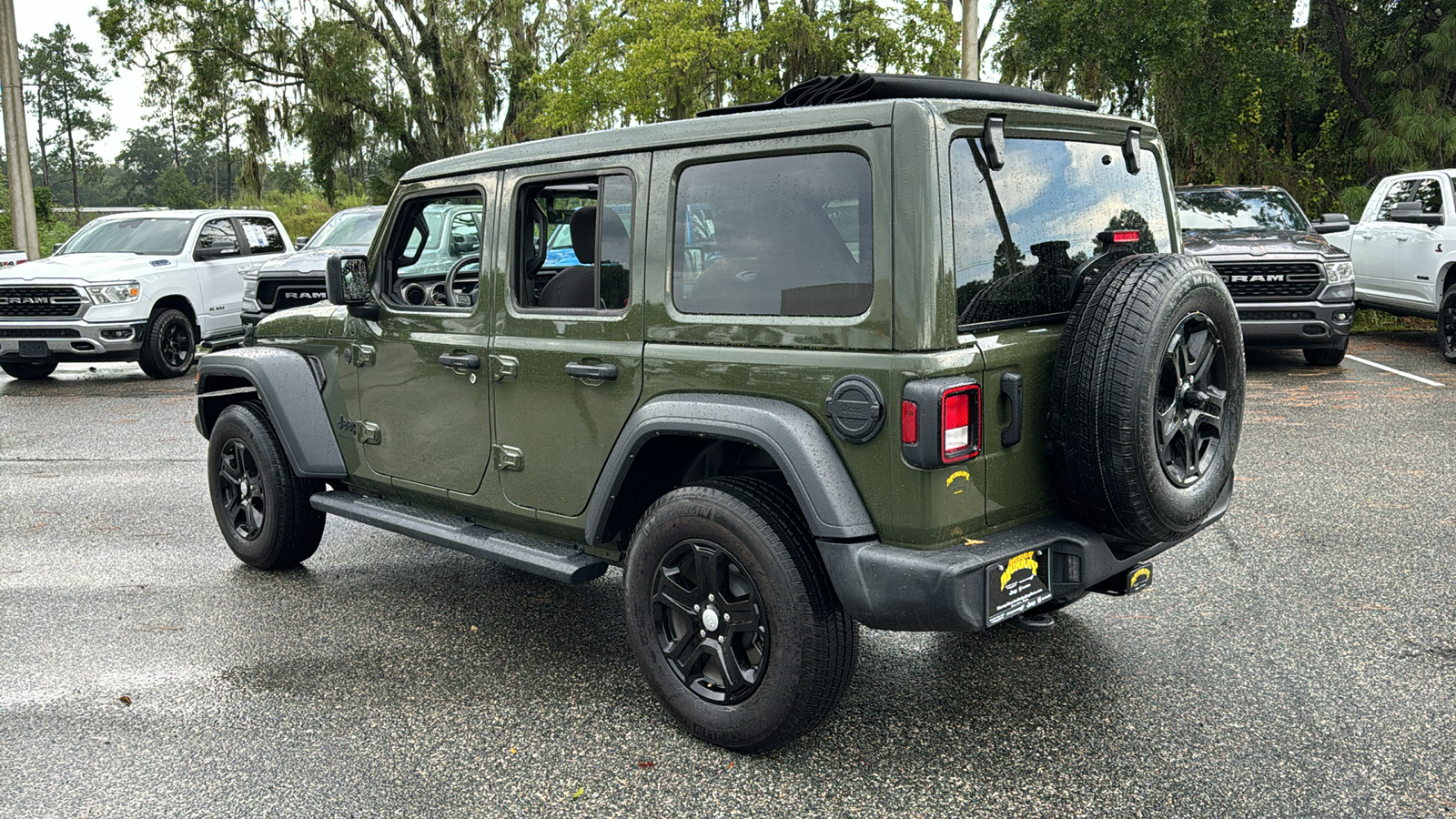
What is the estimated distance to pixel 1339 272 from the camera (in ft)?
35.1

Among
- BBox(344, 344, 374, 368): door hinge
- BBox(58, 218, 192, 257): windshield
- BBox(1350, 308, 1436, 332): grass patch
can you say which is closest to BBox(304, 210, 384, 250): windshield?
BBox(58, 218, 192, 257): windshield

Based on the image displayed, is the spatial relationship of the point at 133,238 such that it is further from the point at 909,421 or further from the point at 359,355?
the point at 909,421

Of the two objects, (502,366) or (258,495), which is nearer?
(502,366)

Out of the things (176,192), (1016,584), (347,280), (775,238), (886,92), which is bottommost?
(1016,584)

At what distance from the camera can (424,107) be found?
29766mm

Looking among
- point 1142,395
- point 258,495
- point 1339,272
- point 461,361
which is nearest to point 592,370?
point 461,361

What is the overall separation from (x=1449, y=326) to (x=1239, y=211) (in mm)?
2413

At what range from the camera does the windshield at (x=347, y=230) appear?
13.1 m

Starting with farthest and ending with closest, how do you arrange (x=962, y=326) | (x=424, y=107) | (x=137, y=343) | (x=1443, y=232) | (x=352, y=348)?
(x=424, y=107) < (x=137, y=343) < (x=1443, y=232) < (x=352, y=348) < (x=962, y=326)

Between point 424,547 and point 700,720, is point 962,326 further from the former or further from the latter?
point 424,547

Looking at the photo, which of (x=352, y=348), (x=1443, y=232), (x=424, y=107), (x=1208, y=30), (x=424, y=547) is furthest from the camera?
(x=424, y=107)

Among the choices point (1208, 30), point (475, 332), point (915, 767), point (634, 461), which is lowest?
point (915, 767)

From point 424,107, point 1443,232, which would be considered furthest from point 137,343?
point 424,107

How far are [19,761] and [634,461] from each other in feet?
6.85
